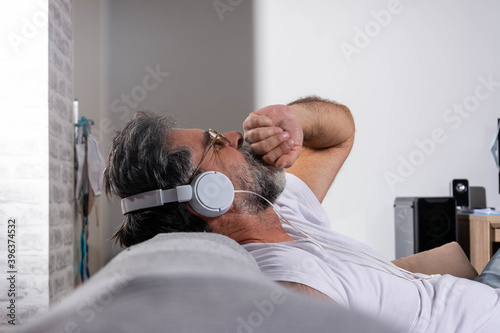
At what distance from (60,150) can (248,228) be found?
175cm

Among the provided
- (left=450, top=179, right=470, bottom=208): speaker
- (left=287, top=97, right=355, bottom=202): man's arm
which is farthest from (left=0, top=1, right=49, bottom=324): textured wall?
(left=450, top=179, right=470, bottom=208): speaker

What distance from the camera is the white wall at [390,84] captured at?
3104 millimetres

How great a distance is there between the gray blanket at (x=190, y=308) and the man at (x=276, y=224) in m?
0.45

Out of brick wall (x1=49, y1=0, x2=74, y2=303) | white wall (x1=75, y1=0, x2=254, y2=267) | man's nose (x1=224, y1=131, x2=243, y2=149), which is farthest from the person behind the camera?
white wall (x1=75, y1=0, x2=254, y2=267)

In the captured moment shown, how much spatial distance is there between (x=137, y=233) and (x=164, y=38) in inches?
105

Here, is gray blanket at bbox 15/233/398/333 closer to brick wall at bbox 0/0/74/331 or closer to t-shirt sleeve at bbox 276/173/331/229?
t-shirt sleeve at bbox 276/173/331/229

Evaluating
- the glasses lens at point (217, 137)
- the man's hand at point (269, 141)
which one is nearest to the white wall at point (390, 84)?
the man's hand at point (269, 141)

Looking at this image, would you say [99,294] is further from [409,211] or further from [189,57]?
[189,57]

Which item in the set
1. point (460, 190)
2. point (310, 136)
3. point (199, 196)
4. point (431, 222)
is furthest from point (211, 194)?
point (460, 190)

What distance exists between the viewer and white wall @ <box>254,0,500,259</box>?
310 cm

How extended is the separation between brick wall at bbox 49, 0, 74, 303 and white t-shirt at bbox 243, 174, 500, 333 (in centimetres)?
174

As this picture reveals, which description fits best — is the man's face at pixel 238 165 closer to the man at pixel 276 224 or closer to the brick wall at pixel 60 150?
the man at pixel 276 224

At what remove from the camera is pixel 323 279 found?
2.21ft

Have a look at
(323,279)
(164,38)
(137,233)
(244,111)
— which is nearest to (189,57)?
(164,38)
